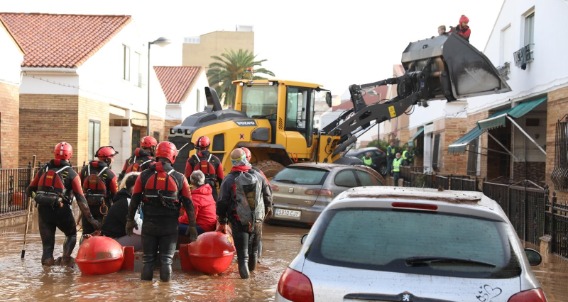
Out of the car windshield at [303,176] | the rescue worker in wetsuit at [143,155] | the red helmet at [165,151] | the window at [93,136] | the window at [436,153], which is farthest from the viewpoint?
the window at [436,153]

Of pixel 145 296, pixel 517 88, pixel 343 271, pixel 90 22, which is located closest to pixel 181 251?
pixel 145 296

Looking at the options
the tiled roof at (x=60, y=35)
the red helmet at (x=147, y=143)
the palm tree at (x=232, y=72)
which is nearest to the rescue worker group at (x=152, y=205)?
the red helmet at (x=147, y=143)

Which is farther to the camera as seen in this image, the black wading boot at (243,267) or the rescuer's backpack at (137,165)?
the rescuer's backpack at (137,165)

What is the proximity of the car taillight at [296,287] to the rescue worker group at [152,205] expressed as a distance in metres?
3.82

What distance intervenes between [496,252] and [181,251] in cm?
554

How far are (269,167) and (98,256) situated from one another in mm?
7901

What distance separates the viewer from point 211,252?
8.41 meters

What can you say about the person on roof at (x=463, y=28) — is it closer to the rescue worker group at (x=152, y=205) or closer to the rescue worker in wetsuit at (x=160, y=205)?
the rescue worker group at (x=152, y=205)

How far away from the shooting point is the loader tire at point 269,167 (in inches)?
619

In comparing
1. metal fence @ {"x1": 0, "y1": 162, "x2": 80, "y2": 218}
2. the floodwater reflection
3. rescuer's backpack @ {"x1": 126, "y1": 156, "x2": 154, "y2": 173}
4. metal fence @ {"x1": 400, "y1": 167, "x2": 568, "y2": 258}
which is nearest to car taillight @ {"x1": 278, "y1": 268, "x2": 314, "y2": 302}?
the floodwater reflection

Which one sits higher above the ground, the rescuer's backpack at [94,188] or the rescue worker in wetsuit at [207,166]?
the rescue worker in wetsuit at [207,166]

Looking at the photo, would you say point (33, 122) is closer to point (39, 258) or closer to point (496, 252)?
point (39, 258)

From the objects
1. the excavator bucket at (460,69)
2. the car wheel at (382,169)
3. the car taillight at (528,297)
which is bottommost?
the car wheel at (382,169)

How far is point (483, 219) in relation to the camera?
162 inches
